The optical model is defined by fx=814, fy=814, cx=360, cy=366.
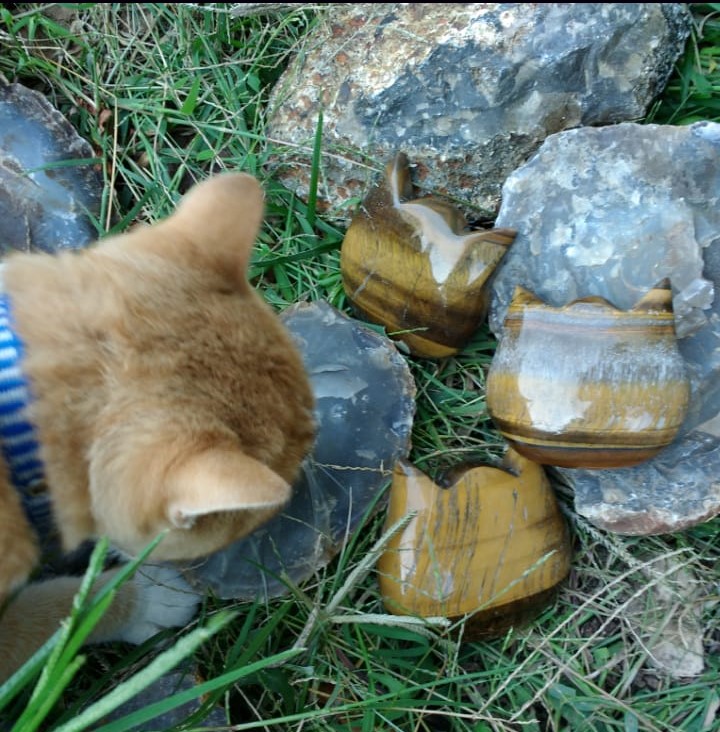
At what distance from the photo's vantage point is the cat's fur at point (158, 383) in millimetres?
1073

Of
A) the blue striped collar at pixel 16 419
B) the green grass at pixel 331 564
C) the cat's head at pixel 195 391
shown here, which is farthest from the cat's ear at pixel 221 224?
the green grass at pixel 331 564

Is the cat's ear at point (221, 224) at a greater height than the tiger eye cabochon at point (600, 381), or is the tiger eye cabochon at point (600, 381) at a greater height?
the cat's ear at point (221, 224)

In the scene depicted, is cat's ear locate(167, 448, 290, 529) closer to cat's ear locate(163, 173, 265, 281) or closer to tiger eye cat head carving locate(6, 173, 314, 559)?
tiger eye cat head carving locate(6, 173, 314, 559)

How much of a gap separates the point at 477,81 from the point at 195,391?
3.60 feet

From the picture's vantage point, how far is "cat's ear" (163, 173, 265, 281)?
125 cm

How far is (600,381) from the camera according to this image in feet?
4.93

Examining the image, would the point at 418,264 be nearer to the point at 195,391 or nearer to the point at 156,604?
the point at 195,391

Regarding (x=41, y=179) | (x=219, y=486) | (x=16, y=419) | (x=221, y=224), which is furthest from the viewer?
(x=41, y=179)

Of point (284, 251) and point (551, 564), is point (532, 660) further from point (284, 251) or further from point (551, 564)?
point (284, 251)

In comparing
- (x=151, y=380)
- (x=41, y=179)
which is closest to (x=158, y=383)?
(x=151, y=380)

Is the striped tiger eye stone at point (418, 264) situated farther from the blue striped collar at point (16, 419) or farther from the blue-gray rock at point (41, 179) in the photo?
the blue striped collar at point (16, 419)

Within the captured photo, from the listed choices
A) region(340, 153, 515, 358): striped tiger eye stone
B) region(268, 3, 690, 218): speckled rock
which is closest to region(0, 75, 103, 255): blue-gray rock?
region(268, 3, 690, 218): speckled rock

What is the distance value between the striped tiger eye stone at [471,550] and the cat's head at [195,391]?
1.51ft

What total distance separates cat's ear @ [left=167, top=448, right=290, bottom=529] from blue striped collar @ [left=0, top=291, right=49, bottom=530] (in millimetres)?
234
